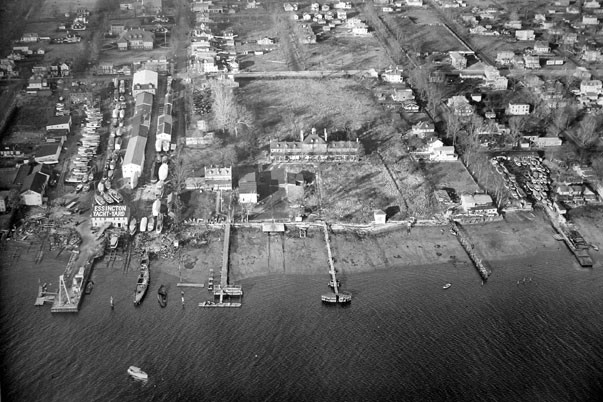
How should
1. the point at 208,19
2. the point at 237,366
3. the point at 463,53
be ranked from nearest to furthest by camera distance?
the point at 237,366, the point at 463,53, the point at 208,19

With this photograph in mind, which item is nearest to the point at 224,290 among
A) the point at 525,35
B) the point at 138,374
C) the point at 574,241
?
the point at 138,374

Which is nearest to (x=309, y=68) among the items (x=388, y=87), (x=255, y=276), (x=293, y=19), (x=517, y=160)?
(x=388, y=87)

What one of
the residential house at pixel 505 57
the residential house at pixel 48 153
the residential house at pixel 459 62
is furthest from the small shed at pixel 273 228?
the residential house at pixel 505 57

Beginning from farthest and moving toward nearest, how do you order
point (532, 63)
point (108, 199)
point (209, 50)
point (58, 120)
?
point (209, 50) → point (532, 63) → point (58, 120) → point (108, 199)

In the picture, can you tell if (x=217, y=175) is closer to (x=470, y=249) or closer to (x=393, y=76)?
(x=470, y=249)

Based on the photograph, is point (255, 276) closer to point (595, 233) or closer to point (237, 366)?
point (237, 366)

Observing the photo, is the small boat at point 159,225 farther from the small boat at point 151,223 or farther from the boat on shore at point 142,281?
the boat on shore at point 142,281
